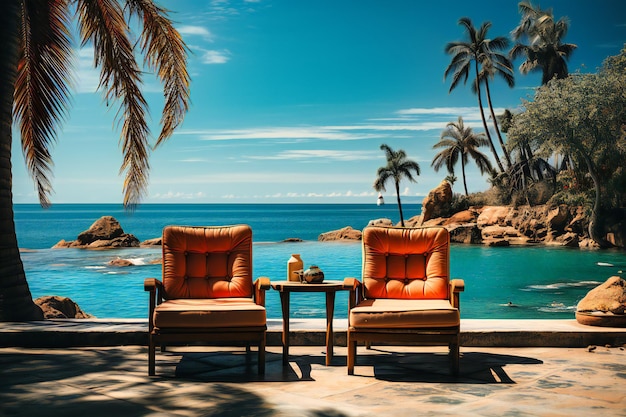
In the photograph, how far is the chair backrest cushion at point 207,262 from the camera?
5.70 metres

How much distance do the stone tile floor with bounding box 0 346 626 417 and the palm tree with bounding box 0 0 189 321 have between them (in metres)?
2.87

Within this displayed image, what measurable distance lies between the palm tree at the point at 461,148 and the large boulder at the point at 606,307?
3656 centimetres

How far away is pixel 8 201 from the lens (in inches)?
266

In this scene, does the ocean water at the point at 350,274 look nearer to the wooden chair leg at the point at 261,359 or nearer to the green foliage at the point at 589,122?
the green foliage at the point at 589,122

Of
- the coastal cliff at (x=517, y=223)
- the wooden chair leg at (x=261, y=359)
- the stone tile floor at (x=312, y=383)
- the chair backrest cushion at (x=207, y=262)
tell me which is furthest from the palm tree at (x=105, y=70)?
the coastal cliff at (x=517, y=223)

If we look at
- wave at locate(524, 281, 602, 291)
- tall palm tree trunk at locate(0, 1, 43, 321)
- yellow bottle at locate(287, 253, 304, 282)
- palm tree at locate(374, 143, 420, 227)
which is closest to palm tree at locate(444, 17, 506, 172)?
palm tree at locate(374, 143, 420, 227)

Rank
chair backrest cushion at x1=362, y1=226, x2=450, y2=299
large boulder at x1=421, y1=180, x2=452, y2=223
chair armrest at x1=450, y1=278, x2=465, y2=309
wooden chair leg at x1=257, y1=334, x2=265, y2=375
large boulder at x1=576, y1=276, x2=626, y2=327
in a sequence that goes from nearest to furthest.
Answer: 1. wooden chair leg at x1=257, y1=334, x2=265, y2=375
2. chair armrest at x1=450, y1=278, x2=465, y2=309
3. chair backrest cushion at x1=362, y1=226, x2=450, y2=299
4. large boulder at x1=576, y1=276, x2=626, y2=327
5. large boulder at x1=421, y1=180, x2=452, y2=223

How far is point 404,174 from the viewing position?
40.5 meters

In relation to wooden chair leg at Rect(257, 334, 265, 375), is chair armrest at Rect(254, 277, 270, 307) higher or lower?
higher

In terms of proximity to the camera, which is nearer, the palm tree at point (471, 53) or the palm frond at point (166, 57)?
the palm frond at point (166, 57)

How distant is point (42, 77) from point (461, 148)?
122 feet

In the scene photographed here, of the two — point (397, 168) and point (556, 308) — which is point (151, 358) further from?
point (397, 168)

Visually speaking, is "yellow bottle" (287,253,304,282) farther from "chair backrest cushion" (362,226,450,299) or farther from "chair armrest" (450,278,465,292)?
"chair armrest" (450,278,465,292)

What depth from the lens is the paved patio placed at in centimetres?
400
